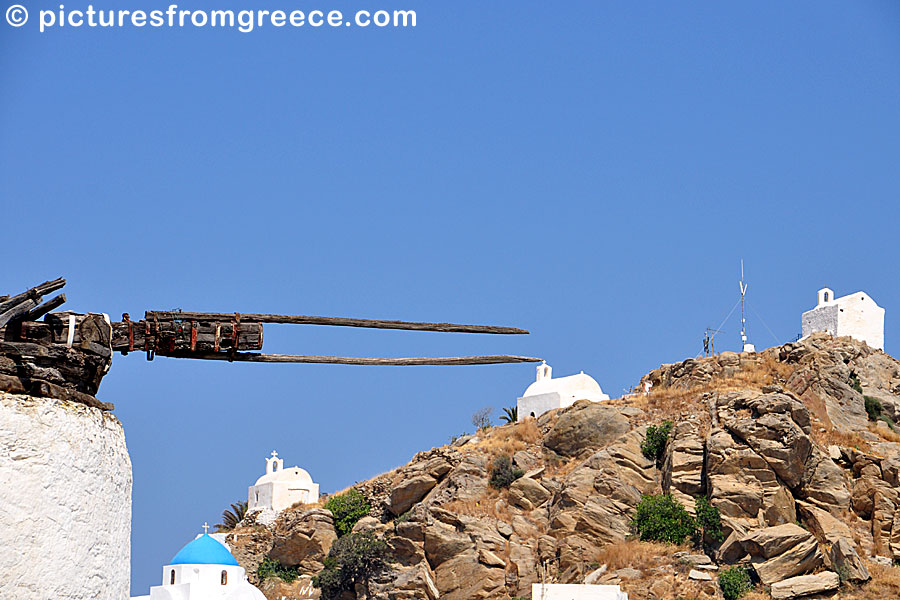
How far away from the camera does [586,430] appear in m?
47.5

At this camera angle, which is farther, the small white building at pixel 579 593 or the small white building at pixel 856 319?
the small white building at pixel 856 319

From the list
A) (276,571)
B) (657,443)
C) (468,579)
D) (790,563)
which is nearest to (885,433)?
(657,443)

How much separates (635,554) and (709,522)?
3.43m

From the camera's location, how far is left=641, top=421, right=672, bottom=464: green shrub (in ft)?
149

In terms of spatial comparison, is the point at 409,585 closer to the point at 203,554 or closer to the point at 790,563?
the point at 203,554

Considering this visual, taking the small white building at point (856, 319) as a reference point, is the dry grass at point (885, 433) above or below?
below

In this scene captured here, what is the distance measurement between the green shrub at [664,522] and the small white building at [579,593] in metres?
7.14

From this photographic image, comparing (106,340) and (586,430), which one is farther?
(586,430)

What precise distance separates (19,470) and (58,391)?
0.47 m

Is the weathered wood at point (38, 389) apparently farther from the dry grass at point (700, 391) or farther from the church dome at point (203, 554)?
the dry grass at point (700, 391)

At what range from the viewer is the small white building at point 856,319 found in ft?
182

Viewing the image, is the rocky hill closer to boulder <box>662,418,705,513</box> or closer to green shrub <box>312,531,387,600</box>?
boulder <box>662,418,705,513</box>

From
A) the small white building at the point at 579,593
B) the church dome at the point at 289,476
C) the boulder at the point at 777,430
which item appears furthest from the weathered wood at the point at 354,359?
the church dome at the point at 289,476

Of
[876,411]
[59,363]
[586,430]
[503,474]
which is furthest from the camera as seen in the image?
[876,411]
